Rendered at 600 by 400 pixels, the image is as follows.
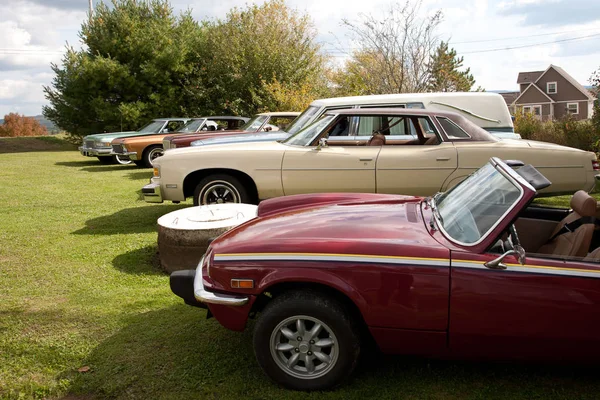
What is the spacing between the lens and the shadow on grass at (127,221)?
7.55m

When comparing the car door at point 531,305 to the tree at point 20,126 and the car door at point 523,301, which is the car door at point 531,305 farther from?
the tree at point 20,126

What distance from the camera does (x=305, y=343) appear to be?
315cm

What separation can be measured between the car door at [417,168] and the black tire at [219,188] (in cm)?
181

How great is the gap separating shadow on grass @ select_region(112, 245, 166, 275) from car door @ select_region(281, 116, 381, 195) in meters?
1.95

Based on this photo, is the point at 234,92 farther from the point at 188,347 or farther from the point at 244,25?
the point at 188,347

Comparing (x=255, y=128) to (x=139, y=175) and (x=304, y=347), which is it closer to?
(x=139, y=175)

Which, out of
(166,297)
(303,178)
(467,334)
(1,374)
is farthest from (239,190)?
(467,334)

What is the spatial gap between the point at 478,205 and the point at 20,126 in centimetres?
4923

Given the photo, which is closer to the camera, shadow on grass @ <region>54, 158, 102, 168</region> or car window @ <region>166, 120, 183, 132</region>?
car window @ <region>166, 120, 183, 132</region>

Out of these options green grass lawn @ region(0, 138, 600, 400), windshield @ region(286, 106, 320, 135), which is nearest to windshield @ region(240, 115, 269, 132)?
windshield @ region(286, 106, 320, 135)

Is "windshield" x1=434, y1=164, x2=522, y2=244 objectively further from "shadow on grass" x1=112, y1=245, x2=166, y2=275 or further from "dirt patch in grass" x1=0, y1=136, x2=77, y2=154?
"dirt patch in grass" x1=0, y1=136, x2=77, y2=154

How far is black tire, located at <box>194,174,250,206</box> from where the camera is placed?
7.32m

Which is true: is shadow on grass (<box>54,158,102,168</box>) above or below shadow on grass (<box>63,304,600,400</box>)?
above

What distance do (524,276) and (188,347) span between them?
7.51 feet
